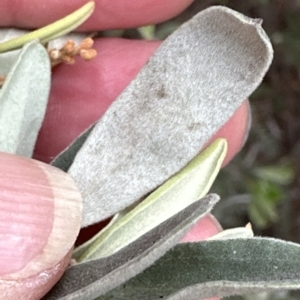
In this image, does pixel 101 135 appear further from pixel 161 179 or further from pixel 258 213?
→ pixel 258 213

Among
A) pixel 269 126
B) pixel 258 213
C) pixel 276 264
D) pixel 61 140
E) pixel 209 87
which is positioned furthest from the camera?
pixel 269 126

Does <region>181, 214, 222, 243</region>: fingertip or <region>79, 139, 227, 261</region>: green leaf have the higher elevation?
<region>79, 139, 227, 261</region>: green leaf

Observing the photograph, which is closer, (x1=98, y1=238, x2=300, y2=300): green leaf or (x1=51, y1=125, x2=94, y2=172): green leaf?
(x1=98, y1=238, x2=300, y2=300): green leaf

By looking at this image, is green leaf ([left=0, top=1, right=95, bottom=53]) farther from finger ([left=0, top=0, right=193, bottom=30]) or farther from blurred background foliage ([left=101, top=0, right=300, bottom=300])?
blurred background foliage ([left=101, top=0, right=300, bottom=300])

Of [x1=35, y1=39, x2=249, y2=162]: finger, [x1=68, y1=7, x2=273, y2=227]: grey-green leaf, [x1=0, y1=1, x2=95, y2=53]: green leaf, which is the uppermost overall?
[x1=0, y1=1, x2=95, y2=53]: green leaf

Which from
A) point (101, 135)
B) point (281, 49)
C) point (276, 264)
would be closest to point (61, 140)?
point (101, 135)

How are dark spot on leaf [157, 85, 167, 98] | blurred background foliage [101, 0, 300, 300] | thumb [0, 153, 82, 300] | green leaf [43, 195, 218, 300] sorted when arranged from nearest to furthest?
green leaf [43, 195, 218, 300]
thumb [0, 153, 82, 300]
dark spot on leaf [157, 85, 167, 98]
blurred background foliage [101, 0, 300, 300]

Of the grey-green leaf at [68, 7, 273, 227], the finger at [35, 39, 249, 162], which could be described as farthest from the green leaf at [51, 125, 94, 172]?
the finger at [35, 39, 249, 162]
